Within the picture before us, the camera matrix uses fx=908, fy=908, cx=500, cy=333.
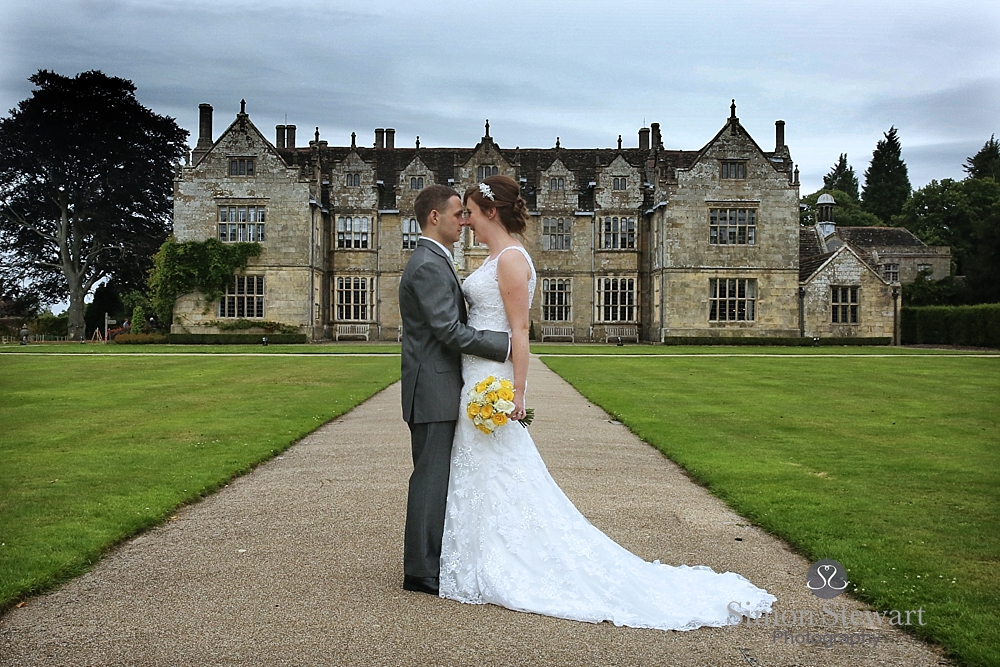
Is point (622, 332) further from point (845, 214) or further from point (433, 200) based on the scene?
point (845, 214)

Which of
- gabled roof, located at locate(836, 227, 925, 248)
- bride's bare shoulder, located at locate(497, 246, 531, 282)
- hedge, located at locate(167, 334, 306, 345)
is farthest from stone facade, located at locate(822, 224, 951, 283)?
bride's bare shoulder, located at locate(497, 246, 531, 282)

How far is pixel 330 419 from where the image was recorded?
12180 mm

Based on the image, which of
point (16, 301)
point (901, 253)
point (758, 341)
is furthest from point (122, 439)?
point (901, 253)

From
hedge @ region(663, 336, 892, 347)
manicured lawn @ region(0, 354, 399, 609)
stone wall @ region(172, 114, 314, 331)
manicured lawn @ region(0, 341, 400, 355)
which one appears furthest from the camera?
stone wall @ region(172, 114, 314, 331)

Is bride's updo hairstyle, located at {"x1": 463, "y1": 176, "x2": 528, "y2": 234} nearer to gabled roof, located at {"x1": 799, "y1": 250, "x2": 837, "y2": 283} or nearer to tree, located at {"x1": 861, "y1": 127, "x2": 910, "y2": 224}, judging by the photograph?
gabled roof, located at {"x1": 799, "y1": 250, "x2": 837, "y2": 283}

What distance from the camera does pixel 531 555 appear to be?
4621 mm

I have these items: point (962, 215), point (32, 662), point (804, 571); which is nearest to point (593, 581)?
point (804, 571)

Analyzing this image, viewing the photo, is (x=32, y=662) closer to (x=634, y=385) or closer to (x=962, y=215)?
(x=634, y=385)

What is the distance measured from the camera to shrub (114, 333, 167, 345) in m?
36.3

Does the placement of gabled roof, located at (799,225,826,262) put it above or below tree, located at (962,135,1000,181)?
below

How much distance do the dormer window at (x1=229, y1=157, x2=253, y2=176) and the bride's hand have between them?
118 feet

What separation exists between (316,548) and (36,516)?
7.19 feet

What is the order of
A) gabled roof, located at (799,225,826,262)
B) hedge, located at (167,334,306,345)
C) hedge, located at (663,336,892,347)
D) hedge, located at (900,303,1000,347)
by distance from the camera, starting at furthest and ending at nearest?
gabled roof, located at (799,225,826,262)
hedge, located at (167,334,306,345)
hedge, located at (663,336,892,347)
hedge, located at (900,303,1000,347)

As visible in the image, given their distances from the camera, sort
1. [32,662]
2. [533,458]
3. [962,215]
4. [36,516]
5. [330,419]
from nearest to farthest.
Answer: [32,662]
[533,458]
[36,516]
[330,419]
[962,215]
